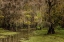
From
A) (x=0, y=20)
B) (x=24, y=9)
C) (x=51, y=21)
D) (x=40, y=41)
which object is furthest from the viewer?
(x=0, y=20)

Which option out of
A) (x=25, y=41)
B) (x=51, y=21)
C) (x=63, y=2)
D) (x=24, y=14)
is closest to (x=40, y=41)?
(x=25, y=41)

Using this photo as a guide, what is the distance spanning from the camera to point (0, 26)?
65562 millimetres

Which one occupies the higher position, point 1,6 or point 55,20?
point 1,6

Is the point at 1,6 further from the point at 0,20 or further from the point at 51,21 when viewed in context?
the point at 51,21

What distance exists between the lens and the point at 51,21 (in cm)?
3847

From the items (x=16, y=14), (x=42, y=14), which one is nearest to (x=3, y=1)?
(x=16, y=14)

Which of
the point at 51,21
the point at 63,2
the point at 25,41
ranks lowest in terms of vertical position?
the point at 25,41

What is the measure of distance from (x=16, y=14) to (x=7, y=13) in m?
2.46

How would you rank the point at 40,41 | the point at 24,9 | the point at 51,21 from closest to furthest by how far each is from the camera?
the point at 40,41, the point at 51,21, the point at 24,9

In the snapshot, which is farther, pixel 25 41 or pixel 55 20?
pixel 55 20

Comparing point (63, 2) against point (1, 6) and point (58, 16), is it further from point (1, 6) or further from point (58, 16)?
point (1, 6)

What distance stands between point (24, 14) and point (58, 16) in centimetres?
1724

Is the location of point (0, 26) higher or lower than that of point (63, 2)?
lower

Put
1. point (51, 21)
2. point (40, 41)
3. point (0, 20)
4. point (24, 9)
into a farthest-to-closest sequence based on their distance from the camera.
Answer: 1. point (0, 20)
2. point (24, 9)
3. point (51, 21)
4. point (40, 41)
